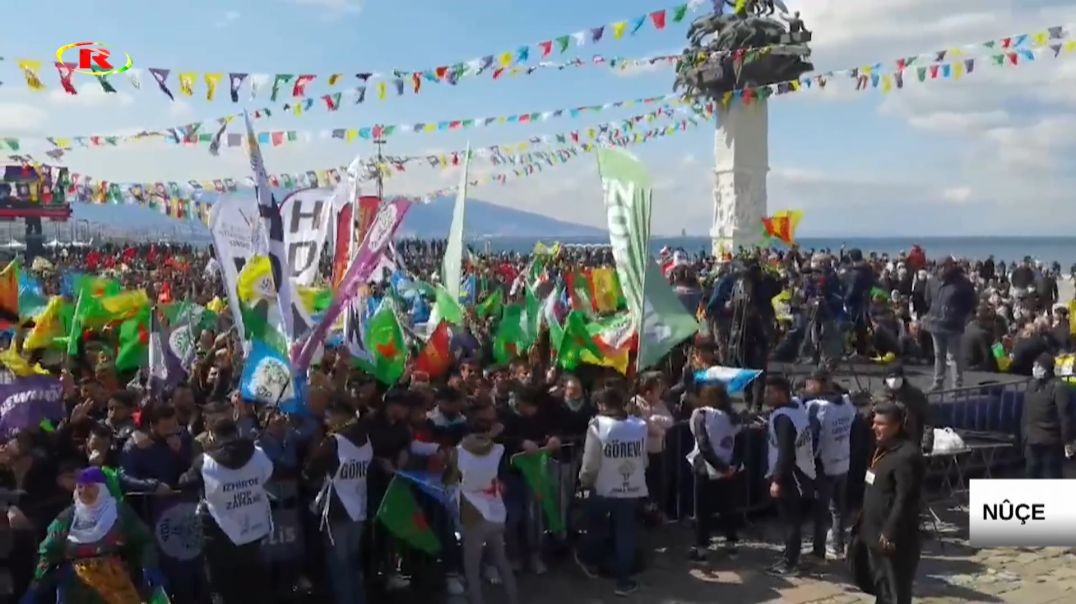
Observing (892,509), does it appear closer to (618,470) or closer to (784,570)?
(618,470)

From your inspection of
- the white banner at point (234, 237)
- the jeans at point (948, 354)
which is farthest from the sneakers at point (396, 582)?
the jeans at point (948, 354)

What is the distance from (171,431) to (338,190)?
335cm

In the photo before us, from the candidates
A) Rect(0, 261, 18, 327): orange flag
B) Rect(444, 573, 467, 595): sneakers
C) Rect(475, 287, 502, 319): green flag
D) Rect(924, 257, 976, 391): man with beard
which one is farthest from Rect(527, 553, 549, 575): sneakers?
Rect(475, 287, 502, 319): green flag

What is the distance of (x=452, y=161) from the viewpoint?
94.2 ft

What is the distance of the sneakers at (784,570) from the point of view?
812 cm

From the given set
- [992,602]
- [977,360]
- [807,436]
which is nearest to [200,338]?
[807,436]

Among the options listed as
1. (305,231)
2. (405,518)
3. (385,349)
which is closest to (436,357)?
(385,349)

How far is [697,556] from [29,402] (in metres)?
5.63

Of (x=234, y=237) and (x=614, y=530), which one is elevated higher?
(x=234, y=237)

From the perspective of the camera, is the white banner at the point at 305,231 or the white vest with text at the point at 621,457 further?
the white banner at the point at 305,231

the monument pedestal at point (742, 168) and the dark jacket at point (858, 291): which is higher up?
the monument pedestal at point (742, 168)

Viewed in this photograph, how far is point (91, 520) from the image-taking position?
220 inches

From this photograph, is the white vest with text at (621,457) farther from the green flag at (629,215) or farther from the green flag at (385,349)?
the green flag at (385,349)

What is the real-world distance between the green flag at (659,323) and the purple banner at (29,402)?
5.13 metres
